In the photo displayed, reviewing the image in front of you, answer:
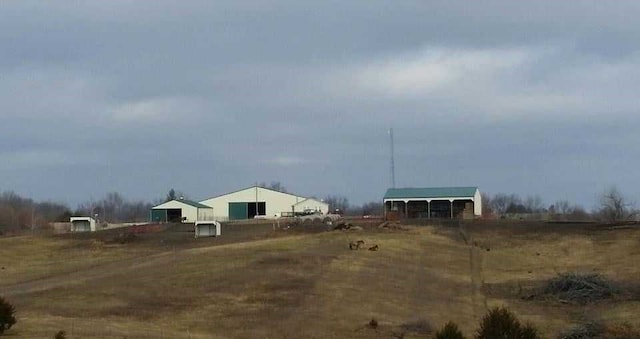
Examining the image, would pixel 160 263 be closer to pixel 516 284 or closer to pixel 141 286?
pixel 141 286

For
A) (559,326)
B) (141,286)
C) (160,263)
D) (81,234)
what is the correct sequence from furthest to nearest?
(81,234) → (160,263) → (141,286) → (559,326)

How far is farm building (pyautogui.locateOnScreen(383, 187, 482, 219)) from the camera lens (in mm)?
106750

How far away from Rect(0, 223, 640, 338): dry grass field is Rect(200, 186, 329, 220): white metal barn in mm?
48657

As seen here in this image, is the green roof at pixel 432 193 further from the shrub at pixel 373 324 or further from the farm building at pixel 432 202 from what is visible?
the shrub at pixel 373 324

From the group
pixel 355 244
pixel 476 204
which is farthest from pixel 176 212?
pixel 355 244

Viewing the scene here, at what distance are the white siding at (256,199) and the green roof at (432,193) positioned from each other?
15384mm

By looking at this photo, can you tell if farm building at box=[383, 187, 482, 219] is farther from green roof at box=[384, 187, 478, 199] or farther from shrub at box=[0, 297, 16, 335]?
shrub at box=[0, 297, 16, 335]

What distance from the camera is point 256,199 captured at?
120 m

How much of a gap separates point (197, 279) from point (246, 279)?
2218 mm

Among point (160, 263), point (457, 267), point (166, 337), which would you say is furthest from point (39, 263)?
point (166, 337)

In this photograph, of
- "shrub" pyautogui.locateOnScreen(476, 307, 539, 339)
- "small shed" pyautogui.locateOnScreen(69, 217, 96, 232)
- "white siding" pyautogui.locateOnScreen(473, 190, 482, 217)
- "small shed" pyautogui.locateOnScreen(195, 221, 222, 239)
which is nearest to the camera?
"shrub" pyautogui.locateOnScreen(476, 307, 539, 339)

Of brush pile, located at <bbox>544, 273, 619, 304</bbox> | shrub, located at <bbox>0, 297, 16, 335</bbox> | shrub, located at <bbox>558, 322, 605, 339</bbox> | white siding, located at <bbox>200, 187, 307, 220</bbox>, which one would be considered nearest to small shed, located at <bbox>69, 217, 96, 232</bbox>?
white siding, located at <bbox>200, 187, 307, 220</bbox>

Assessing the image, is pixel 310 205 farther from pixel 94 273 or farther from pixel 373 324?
pixel 373 324

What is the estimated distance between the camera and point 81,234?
77.8 meters
